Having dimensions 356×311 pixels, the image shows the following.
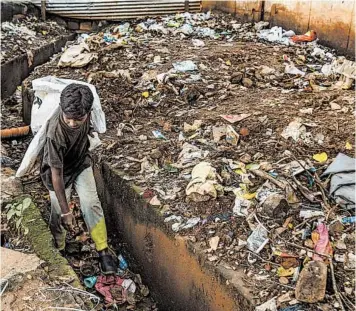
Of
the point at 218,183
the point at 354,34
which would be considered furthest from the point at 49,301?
the point at 354,34

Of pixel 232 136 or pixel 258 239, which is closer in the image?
pixel 258 239

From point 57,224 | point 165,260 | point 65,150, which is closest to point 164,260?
point 165,260

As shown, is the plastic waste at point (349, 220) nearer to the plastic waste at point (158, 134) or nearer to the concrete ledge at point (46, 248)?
the concrete ledge at point (46, 248)

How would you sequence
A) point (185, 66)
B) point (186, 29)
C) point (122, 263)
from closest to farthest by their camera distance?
1. point (122, 263)
2. point (185, 66)
3. point (186, 29)

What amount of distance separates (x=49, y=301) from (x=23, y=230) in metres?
0.89

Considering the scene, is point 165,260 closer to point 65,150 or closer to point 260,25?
point 65,150

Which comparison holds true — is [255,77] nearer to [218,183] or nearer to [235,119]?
[235,119]

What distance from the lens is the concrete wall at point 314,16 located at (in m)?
6.13

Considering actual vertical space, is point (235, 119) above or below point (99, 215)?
above

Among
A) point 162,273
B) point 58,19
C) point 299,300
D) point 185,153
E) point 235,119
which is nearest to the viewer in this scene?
point 299,300

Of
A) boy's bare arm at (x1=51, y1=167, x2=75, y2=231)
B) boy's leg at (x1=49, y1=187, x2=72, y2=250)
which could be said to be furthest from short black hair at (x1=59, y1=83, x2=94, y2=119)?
boy's leg at (x1=49, y1=187, x2=72, y2=250)

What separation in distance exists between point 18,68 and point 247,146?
4.62 m

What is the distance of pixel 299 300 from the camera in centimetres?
267

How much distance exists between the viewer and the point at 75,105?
311 centimetres
